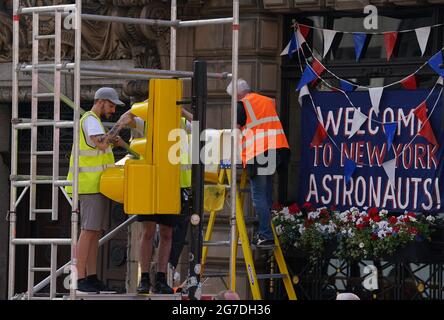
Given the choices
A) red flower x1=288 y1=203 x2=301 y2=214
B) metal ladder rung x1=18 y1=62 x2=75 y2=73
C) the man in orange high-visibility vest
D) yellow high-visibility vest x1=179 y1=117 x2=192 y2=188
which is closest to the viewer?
metal ladder rung x1=18 y1=62 x2=75 y2=73

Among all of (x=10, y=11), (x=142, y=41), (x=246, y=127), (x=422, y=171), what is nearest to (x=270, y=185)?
(x=246, y=127)

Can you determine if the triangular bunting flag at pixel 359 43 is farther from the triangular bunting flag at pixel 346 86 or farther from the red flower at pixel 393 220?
the red flower at pixel 393 220

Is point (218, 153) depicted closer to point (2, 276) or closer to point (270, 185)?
point (270, 185)

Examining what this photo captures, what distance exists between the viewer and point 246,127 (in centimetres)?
1537

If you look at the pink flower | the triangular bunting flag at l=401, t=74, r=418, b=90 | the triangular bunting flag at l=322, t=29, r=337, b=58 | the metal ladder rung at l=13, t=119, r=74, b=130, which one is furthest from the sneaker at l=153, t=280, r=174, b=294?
the triangular bunting flag at l=322, t=29, r=337, b=58

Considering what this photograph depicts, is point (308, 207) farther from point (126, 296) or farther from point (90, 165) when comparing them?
point (126, 296)

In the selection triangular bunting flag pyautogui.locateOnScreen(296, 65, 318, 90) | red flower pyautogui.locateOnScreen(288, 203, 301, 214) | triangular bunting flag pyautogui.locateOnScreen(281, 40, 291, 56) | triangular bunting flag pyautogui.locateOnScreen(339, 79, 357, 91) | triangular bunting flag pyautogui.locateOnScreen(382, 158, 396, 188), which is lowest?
red flower pyautogui.locateOnScreen(288, 203, 301, 214)

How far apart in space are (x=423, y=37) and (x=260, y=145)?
236 centimetres

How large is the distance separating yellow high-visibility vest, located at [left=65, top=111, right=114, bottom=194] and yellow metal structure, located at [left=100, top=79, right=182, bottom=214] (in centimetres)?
56

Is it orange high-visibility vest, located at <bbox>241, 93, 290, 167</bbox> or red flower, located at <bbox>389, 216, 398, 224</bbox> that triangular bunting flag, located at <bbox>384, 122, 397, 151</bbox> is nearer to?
red flower, located at <bbox>389, 216, 398, 224</bbox>

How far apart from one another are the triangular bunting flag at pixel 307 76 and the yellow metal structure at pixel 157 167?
15.4ft

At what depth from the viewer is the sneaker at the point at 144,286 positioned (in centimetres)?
1294

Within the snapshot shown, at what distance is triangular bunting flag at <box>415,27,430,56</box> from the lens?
53.9 feet

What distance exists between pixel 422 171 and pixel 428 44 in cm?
138
